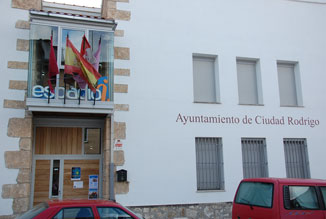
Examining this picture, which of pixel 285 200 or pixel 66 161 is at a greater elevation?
pixel 66 161

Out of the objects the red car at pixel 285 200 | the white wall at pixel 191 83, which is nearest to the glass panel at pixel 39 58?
the white wall at pixel 191 83

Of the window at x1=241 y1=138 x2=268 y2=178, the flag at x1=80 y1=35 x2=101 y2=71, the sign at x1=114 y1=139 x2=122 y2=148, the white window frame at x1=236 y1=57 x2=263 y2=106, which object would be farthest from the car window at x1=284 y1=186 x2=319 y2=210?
the flag at x1=80 y1=35 x2=101 y2=71

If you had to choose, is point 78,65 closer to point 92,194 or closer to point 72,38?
point 72,38

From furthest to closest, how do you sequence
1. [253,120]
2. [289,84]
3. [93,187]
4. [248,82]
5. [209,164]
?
[289,84] < [248,82] < [253,120] < [209,164] < [93,187]

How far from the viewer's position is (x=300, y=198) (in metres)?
6.80

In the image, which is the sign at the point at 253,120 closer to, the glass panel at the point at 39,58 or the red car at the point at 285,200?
the glass panel at the point at 39,58

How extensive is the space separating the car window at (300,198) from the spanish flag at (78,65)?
575cm

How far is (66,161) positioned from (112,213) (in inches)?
203

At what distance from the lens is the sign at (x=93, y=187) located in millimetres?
10875

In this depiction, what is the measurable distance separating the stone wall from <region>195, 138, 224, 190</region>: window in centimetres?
65

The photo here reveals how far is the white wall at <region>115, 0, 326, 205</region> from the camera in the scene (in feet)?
35.7

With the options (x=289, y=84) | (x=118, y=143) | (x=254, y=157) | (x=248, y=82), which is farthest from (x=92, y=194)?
(x=289, y=84)

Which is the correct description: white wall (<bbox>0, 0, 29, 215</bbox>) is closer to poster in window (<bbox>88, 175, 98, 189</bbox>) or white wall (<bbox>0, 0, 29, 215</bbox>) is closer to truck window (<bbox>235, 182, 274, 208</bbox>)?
poster in window (<bbox>88, 175, 98, 189</bbox>)

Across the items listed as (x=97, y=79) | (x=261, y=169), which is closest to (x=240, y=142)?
(x=261, y=169)
